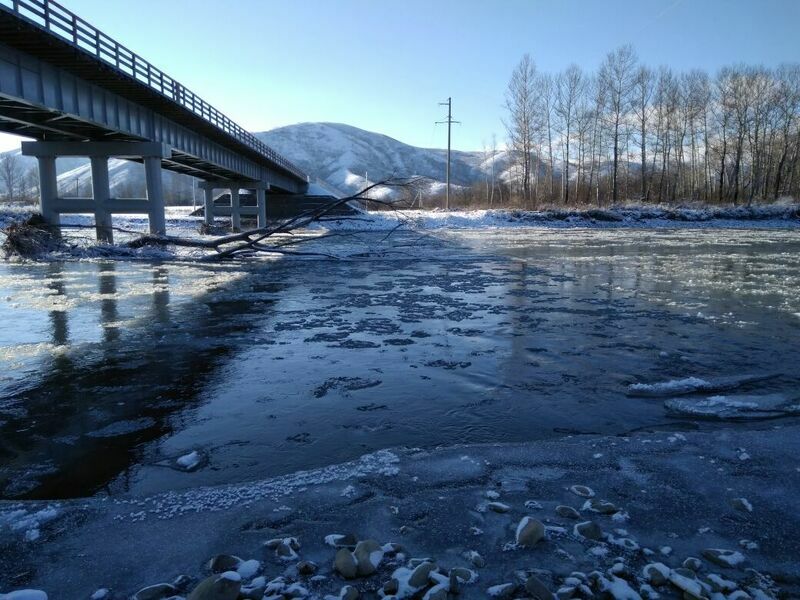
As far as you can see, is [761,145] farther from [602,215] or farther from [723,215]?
[602,215]

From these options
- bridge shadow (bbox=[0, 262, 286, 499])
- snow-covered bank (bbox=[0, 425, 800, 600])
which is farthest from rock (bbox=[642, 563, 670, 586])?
bridge shadow (bbox=[0, 262, 286, 499])

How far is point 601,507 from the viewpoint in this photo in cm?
347

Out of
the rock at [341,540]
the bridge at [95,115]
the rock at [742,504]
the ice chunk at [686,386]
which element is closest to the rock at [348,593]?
the rock at [341,540]

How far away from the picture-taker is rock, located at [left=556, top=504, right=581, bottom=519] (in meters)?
3.38

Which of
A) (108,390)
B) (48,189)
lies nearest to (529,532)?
(108,390)

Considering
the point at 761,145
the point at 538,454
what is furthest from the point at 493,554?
the point at 761,145

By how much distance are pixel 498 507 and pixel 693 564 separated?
1.11 m

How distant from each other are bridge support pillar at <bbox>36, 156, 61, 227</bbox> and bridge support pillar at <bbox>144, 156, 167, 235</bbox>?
4.46 m

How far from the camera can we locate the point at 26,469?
165 inches

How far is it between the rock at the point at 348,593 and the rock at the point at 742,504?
8.32ft

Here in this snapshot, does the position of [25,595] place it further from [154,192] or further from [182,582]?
[154,192]

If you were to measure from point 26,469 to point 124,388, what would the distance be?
80.1 inches

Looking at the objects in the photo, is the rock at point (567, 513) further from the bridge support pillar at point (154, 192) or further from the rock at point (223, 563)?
the bridge support pillar at point (154, 192)

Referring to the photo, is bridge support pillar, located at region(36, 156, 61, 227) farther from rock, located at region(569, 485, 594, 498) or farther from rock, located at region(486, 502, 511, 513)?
rock, located at region(569, 485, 594, 498)
